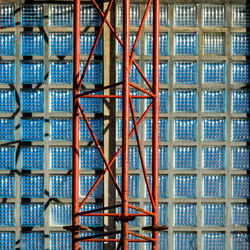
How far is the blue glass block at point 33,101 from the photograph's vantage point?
1263 cm

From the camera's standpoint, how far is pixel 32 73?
12711 mm

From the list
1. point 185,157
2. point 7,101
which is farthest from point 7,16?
point 185,157

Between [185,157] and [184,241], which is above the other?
[185,157]

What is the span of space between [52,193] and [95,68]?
4137 millimetres

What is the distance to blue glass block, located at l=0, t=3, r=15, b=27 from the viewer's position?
12.8m

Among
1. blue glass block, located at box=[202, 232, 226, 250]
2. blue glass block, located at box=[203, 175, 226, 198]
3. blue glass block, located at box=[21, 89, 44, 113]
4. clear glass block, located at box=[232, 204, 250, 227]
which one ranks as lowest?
blue glass block, located at box=[202, 232, 226, 250]

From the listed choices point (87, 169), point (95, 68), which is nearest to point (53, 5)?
point (95, 68)

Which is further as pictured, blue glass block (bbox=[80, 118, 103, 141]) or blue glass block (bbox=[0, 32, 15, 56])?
blue glass block (bbox=[0, 32, 15, 56])

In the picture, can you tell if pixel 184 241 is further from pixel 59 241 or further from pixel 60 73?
pixel 60 73

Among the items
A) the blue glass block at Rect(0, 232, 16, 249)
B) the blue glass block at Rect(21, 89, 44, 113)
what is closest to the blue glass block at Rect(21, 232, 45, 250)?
the blue glass block at Rect(0, 232, 16, 249)

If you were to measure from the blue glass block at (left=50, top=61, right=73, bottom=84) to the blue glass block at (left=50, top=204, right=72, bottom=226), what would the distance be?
388 centimetres

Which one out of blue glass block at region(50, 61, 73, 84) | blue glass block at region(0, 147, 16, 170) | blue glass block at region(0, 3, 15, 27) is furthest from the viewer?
blue glass block at region(0, 3, 15, 27)

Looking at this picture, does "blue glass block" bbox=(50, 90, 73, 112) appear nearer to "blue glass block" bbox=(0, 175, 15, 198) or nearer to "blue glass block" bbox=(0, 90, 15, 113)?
"blue glass block" bbox=(0, 90, 15, 113)

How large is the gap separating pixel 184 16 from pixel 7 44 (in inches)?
224
